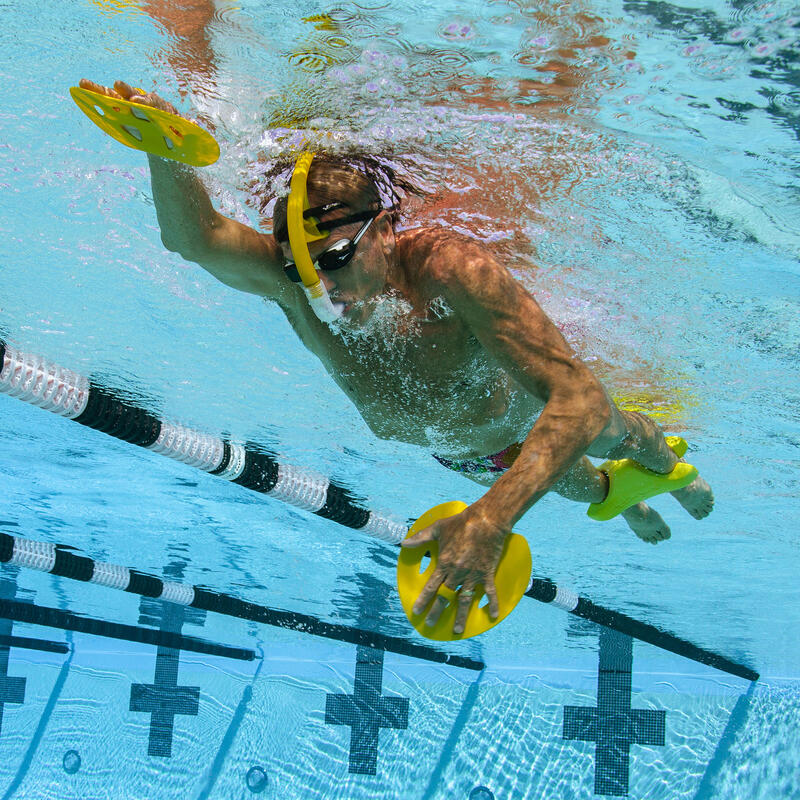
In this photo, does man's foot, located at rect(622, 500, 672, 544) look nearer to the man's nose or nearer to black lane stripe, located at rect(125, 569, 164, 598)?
the man's nose

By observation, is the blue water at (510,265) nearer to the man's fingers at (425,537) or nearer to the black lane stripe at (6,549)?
the black lane stripe at (6,549)

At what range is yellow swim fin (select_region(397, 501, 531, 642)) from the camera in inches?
77.7

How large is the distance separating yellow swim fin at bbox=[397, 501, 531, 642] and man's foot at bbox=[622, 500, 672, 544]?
116 inches

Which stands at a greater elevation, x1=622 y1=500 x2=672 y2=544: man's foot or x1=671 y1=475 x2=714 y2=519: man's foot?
x1=671 y1=475 x2=714 y2=519: man's foot

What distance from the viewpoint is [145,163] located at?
11.6 ft

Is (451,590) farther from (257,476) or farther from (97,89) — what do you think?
(257,476)

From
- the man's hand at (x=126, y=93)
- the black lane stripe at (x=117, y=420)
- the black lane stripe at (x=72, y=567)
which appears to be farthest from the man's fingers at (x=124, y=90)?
the black lane stripe at (x=72, y=567)

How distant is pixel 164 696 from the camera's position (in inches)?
575

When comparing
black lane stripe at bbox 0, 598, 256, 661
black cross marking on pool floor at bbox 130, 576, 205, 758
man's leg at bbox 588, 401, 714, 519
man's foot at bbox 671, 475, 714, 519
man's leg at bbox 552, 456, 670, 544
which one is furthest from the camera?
black cross marking on pool floor at bbox 130, 576, 205, 758

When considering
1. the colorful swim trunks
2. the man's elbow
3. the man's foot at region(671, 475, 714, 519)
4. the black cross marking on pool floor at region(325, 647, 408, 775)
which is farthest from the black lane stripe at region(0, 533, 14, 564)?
the black cross marking on pool floor at region(325, 647, 408, 775)

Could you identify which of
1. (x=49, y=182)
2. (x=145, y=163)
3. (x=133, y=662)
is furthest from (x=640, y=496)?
(x=133, y=662)

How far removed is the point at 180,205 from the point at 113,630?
12.0 metres

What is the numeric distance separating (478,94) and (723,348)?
9.67ft

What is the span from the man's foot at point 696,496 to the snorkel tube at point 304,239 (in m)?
2.86
